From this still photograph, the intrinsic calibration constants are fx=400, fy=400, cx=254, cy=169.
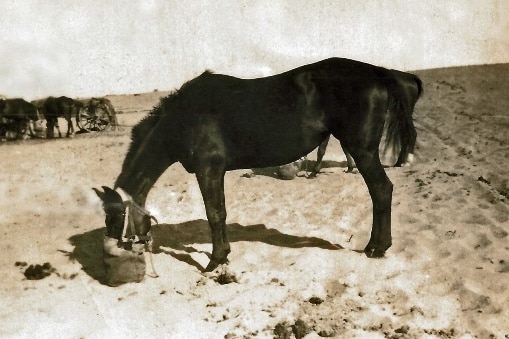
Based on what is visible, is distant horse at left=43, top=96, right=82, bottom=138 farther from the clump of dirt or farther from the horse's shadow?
the clump of dirt

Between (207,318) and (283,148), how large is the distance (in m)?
1.98

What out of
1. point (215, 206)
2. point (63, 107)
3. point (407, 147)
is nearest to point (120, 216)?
point (215, 206)

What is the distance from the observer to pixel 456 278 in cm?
396

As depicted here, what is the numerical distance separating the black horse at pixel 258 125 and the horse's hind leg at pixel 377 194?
0.01 metres

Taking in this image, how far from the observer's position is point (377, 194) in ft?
14.9

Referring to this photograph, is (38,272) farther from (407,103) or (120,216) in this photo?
(407,103)

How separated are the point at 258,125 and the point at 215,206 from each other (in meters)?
1.03

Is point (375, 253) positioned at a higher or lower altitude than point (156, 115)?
lower

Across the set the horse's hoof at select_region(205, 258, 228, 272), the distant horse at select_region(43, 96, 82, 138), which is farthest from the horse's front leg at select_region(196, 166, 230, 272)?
the distant horse at select_region(43, 96, 82, 138)

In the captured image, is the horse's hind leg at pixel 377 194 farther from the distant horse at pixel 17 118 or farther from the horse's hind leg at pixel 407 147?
the distant horse at pixel 17 118

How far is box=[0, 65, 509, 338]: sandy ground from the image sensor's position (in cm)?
353

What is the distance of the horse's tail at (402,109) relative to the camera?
4.52 m

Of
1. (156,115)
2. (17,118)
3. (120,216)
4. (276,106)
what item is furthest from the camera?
(17,118)

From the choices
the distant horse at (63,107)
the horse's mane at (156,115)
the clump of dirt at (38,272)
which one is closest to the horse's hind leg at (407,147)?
the horse's mane at (156,115)
